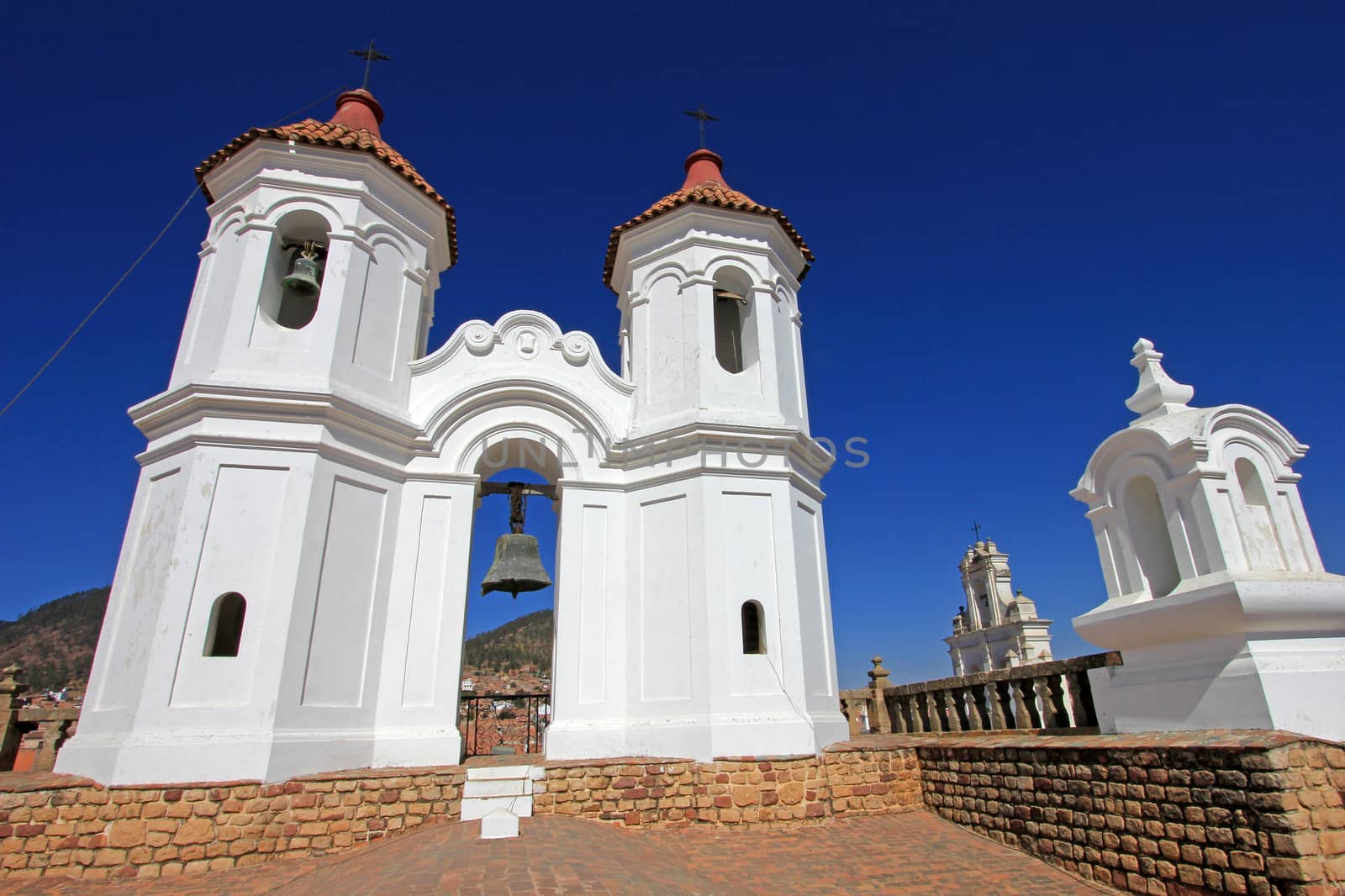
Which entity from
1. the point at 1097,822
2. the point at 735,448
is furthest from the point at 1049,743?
the point at 735,448

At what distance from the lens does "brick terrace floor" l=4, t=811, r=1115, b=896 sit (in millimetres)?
5238

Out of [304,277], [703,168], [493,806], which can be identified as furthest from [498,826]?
[703,168]

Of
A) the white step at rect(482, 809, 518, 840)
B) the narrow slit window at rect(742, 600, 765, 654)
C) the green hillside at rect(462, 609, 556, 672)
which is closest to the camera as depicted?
the white step at rect(482, 809, 518, 840)

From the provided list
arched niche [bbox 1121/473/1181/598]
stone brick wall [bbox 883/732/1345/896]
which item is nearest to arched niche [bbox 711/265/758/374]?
arched niche [bbox 1121/473/1181/598]

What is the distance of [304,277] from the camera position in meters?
9.63

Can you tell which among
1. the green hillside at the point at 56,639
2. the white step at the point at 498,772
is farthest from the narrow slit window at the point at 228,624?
the green hillside at the point at 56,639

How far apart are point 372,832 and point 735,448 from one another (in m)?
6.17

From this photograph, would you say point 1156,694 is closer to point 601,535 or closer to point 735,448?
point 735,448

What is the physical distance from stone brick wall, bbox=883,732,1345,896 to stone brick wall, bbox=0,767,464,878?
638 cm

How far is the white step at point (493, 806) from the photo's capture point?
7.64 meters

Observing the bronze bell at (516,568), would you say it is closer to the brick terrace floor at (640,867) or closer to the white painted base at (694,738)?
the white painted base at (694,738)

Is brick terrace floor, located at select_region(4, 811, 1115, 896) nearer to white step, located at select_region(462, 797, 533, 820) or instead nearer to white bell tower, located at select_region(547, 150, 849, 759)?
white step, located at select_region(462, 797, 533, 820)

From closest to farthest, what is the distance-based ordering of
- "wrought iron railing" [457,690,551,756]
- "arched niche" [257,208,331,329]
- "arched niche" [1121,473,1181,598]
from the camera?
"arched niche" [1121,473,1181,598], "arched niche" [257,208,331,329], "wrought iron railing" [457,690,551,756]

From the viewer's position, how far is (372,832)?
7.40 meters
